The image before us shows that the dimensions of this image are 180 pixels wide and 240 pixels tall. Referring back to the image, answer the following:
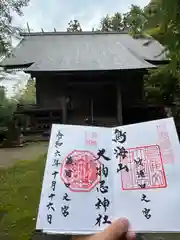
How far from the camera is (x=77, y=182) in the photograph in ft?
3.20

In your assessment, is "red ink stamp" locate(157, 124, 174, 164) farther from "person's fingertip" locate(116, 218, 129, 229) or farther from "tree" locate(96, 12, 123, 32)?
"tree" locate(96, 12, 123, 32)

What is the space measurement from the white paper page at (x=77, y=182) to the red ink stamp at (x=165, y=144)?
0.64ft

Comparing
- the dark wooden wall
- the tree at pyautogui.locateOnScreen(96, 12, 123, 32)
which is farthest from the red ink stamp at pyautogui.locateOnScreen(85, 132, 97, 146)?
the tree at pyautogui.locateOnScreen(96, 12, 123, 32)

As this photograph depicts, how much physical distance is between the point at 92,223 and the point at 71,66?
8235mm

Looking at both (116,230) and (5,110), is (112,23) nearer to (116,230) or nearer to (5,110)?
(5,110)

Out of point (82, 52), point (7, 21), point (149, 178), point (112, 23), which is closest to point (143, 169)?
point (149, 178)

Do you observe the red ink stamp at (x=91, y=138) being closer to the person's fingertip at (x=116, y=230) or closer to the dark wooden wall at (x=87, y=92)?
the person's fingertip at (x=116, y=230)

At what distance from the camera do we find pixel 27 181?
4.65m

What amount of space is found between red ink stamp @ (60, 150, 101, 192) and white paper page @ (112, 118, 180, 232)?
0.08 meters

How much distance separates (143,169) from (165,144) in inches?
5.0

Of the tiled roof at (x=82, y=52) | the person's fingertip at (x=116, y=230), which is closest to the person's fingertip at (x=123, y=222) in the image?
the person's fingertip at (x=116, y=230)

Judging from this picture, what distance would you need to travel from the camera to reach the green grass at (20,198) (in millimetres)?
2795

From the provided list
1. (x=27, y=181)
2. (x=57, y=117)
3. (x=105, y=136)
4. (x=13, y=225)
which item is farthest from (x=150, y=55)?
(x=105, y=136)

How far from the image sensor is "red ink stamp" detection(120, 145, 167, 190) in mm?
949
